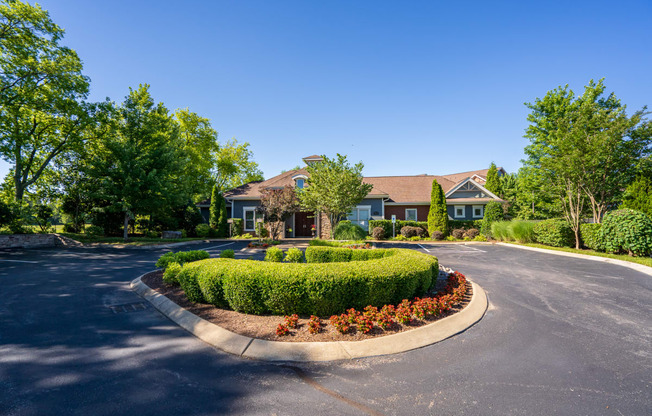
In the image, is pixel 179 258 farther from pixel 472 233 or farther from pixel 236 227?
pixel 472 233

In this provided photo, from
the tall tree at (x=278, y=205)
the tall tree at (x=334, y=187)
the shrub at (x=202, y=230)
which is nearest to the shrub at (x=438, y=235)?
the tall tree at (x=334, y=187)

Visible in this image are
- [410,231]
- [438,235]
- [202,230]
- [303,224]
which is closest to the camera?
[438,235]

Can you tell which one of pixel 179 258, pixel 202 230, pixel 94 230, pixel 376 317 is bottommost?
pixel 376 317

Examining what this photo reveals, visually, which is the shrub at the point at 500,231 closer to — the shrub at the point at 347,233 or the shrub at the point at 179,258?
the shrub at the point at 347,233

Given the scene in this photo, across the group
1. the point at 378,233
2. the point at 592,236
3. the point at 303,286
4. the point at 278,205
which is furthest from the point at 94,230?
the point at 592,236

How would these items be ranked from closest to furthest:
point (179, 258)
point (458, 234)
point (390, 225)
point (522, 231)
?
point (179, 258) < point (522, 231) < point (458, 234) < point (390, 225)

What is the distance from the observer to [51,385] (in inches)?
126

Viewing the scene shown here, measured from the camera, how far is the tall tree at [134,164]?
60.0 ft

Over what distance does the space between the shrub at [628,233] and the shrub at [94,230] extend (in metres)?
30.0

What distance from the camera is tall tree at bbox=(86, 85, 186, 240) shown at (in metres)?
18.3

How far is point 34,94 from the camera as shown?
58.3 ft

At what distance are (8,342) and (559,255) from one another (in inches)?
714

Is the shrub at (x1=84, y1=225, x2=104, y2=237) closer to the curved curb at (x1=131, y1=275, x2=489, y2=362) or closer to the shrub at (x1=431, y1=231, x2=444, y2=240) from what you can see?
the curved curb at (x1=131, y1=275, x2=489, y2=362)

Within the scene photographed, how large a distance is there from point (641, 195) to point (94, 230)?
33219mm
